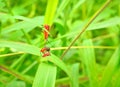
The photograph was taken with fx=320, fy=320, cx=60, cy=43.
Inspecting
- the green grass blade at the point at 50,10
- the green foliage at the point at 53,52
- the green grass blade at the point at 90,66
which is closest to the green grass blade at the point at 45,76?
the green foliage at the point at 53,52

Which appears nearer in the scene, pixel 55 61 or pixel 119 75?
pixel 55 61

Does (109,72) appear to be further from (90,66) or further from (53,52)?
(53,52)

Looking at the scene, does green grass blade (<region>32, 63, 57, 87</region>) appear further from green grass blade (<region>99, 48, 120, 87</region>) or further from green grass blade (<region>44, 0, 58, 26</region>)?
green grass blade (<region>99, 48, 120, 87</region>)

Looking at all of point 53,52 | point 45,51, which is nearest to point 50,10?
point 45,51

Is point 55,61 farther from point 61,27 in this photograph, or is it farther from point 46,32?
point 61,27

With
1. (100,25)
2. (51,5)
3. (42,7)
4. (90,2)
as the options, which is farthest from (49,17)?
(42,7)

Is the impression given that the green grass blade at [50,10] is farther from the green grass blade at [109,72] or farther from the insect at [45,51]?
the green grass blade at [109,72]

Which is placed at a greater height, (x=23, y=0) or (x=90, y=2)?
(x=23, y=0)

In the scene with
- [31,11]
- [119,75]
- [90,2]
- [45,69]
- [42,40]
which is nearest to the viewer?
[45,69]
